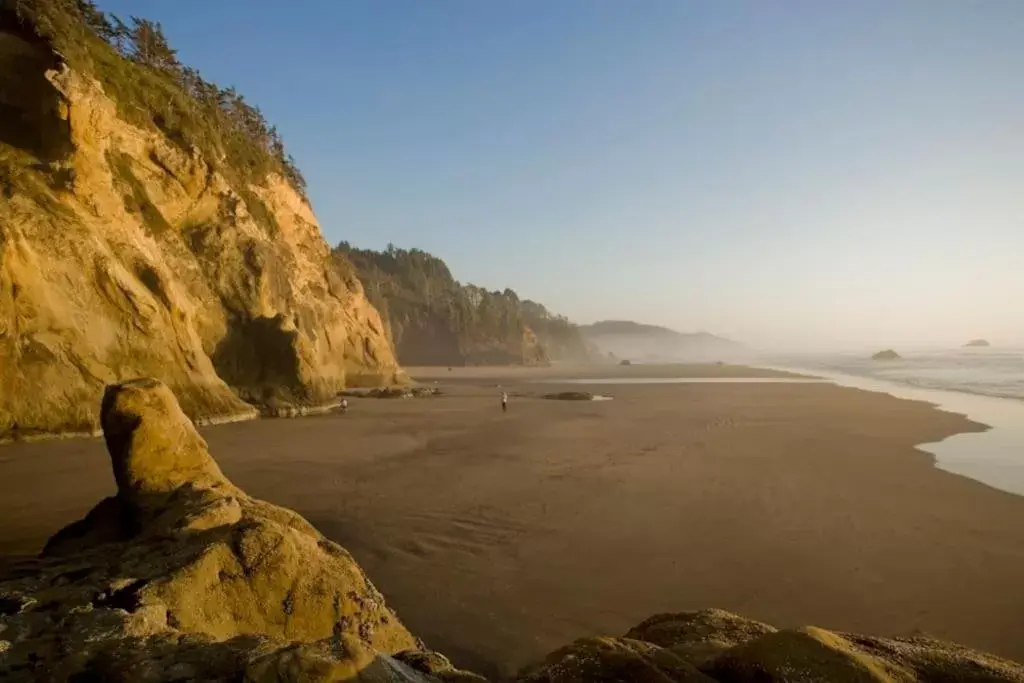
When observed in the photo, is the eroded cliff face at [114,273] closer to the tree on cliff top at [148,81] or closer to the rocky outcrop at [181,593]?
the tree on cliff top at [148,81]

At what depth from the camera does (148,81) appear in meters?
26.9

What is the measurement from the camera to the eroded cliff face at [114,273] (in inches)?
632

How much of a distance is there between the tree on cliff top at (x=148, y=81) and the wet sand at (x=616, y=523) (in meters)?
15.1

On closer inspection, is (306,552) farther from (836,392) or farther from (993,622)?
(836,392)

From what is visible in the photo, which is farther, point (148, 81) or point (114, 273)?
point (148, 81)

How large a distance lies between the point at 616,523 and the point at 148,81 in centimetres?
2944

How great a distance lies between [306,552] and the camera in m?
5.05

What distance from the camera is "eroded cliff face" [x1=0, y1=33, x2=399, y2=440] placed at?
52.7 ft

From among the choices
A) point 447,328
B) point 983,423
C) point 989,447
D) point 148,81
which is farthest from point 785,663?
point 447,328

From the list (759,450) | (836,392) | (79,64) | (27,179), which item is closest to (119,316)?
(27,179)

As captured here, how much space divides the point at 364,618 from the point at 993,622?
21.6 ft

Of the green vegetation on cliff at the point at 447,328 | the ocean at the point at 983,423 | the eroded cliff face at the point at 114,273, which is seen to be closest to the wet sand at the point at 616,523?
the ocean at the point at 983,423

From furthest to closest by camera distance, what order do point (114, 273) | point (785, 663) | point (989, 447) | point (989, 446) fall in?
point (114, 273) → point (989, 446) → point (989, 447) → point (785, 663)

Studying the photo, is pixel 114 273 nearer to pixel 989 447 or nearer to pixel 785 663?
pixel 785 663
